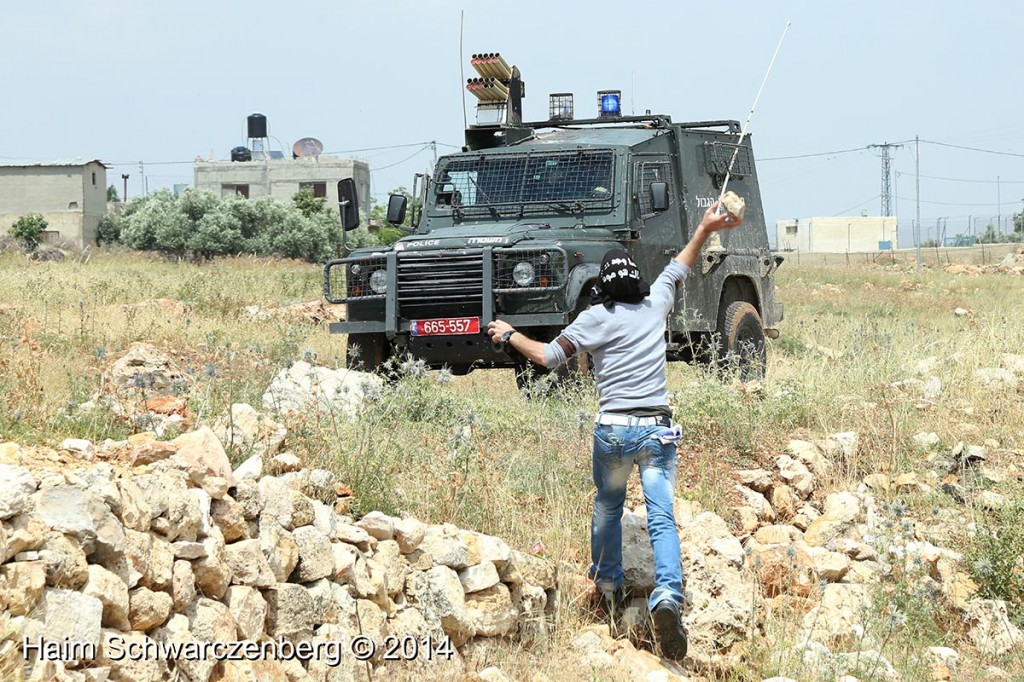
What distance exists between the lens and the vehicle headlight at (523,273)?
9273mm

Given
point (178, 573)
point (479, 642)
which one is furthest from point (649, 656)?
point (178, 573)

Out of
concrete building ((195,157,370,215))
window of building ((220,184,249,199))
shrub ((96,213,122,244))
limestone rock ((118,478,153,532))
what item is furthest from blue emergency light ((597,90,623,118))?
window of building ((220,184,249,199))

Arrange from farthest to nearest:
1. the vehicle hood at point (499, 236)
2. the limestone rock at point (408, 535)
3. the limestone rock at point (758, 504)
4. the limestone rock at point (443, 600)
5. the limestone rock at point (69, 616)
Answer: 1. the vehicle hood at point (499, 236)
2. the limestone rock at point (758, 504)
3. the limestone rock at point (408, 535)
4. the limestone rock at point (443, 600)
5. the limestone rock at point (69, 616)

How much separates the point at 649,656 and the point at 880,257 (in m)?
50.4

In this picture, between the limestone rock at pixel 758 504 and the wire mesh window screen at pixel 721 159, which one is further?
the wire mesh window screen at pixel 721 159

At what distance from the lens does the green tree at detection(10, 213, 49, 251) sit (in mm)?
45562

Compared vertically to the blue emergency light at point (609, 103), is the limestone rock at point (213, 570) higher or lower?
lower

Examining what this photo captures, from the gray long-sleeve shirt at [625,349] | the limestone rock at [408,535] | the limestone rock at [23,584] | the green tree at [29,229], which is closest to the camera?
the limestone rock at [23,584]

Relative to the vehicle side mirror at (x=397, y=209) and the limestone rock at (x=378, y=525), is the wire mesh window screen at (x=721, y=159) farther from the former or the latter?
the limestone rock at (x=378, y=525)

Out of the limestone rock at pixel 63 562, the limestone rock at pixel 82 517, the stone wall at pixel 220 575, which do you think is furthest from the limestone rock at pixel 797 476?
the limestone rock at pixel 63 562

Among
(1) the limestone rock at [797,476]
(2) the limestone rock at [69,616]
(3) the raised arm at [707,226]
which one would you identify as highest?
(3) the raised arm at [707,226]

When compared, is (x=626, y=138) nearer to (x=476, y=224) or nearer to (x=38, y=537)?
(x=476, y=224)

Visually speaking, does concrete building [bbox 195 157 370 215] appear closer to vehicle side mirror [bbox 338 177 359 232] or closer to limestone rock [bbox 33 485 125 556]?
vehicle side mirror [bbox 338 177 359 232]

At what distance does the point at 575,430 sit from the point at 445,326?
210 centimetres
